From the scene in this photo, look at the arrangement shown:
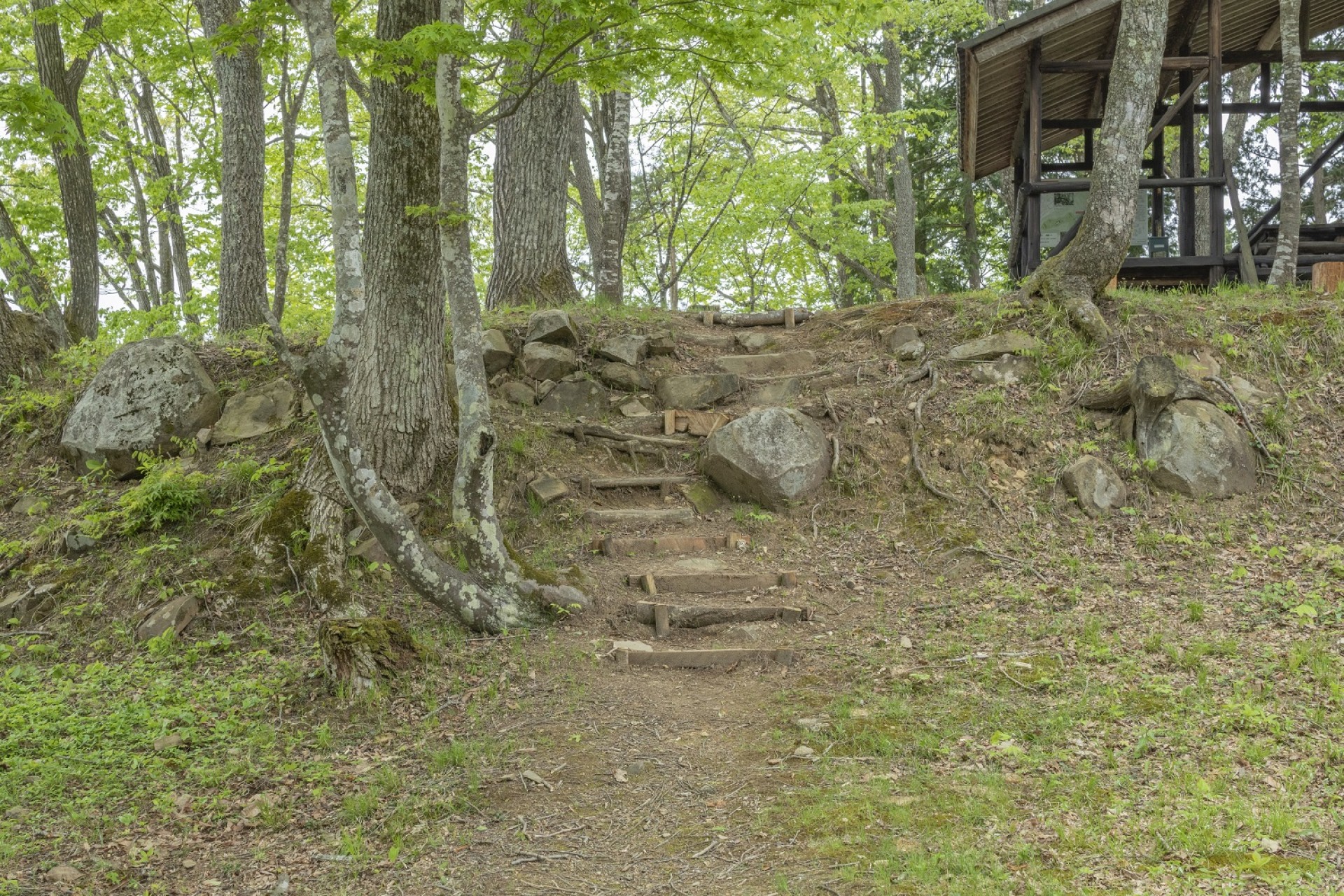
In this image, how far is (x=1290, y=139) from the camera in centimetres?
1030

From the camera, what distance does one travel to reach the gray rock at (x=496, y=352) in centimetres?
962

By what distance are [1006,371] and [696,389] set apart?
3.03 meters

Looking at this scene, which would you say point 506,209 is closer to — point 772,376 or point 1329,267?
point 772,376

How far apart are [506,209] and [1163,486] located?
7863 mm

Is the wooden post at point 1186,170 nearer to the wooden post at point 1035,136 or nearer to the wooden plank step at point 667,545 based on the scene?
the wooden post at point 1035,136

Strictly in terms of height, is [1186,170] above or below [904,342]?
above

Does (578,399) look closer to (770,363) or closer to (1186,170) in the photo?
(770,363)

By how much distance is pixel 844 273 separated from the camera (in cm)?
2425

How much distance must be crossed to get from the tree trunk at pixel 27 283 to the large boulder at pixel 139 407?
1.94m

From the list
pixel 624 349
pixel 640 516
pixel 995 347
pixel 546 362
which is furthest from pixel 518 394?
pixel 995 347

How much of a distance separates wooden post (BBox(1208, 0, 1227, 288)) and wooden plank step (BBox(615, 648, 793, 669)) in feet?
27.6

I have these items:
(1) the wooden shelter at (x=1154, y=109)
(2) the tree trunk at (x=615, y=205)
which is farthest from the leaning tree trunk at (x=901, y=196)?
(2) the tree trunk at (x=615, y=205)

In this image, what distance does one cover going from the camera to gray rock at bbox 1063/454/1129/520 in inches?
314

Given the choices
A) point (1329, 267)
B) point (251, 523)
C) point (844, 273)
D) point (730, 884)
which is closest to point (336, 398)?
point (251, 523)
